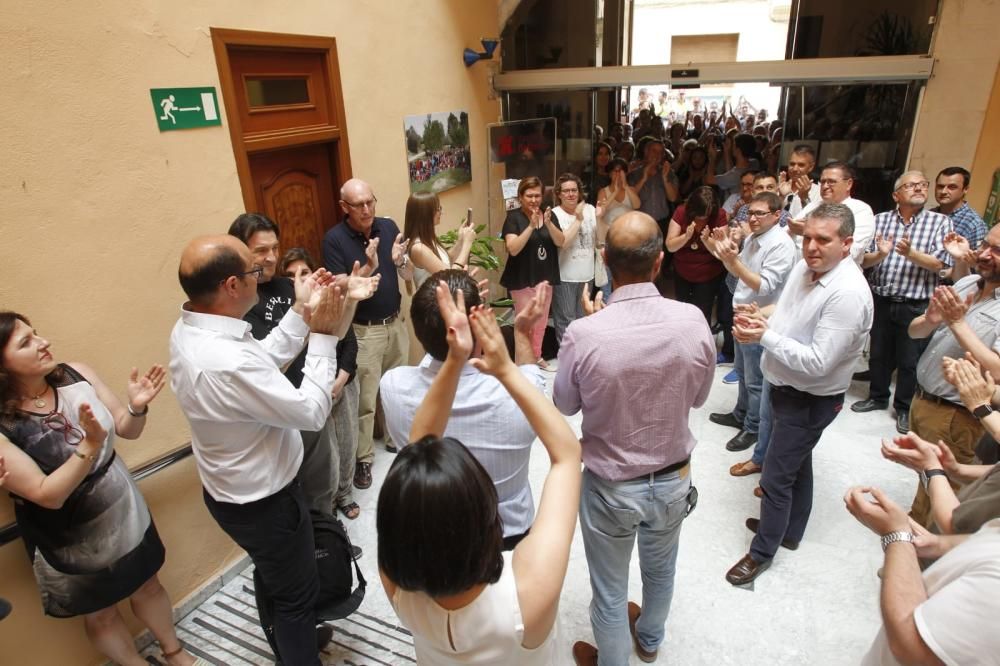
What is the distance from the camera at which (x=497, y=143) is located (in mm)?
5293

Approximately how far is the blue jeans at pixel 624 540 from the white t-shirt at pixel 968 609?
31.8 inches

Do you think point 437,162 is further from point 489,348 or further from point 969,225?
point 969,225

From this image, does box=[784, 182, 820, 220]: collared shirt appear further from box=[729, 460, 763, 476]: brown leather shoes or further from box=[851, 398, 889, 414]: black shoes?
box=[729, 460, 763, 476]: brown leather shoes

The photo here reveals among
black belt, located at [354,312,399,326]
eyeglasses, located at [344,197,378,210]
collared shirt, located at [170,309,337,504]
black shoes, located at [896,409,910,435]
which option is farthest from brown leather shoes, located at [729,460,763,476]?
eyeglasses, located at [344,197,378,210]

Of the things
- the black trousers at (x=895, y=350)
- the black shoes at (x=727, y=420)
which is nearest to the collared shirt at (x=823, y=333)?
the black shoes at (x=727, y=420)

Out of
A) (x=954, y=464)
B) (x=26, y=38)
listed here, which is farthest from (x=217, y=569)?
(x=954, y=464)

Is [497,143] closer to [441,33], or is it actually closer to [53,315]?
[441,33]

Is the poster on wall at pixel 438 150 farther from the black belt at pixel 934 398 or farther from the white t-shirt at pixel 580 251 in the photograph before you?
the black belt at pixel 934 398

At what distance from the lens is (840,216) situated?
2254 millimetres

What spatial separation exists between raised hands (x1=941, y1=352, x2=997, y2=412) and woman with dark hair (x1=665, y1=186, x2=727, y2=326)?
8.41ft

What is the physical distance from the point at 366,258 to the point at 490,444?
1893 mm

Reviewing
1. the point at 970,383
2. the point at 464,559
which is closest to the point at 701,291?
the point at 970,383

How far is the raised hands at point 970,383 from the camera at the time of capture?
1776 millimetres

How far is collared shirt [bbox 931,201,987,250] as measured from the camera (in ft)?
11.8
